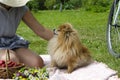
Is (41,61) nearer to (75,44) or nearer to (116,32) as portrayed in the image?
(75,44)

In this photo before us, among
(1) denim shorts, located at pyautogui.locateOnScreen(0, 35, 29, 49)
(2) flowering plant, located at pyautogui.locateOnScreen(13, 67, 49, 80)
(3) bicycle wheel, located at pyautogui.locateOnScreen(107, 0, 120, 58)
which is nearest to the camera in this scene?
(2) flowering plant, located at pyautogui.locateOnScreen(13, 67, 49, 80)

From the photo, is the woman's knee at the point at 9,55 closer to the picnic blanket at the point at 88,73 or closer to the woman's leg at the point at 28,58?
the woman's leg at the point at 28,58

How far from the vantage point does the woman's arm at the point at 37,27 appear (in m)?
4.79

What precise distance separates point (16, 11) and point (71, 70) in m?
1.03

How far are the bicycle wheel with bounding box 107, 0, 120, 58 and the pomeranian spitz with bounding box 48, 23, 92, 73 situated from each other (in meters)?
1.18

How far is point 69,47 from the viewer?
14.6 ft

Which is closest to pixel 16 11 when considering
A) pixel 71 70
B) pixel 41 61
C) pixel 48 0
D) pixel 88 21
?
pixel 41 61

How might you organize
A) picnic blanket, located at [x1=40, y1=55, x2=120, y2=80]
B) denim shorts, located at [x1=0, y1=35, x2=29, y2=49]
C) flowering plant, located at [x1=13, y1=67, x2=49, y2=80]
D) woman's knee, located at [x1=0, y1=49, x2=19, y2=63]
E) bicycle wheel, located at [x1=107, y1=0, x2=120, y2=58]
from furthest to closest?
→ bicycle wheel, located at [x1=107, y1=0, x2=120, y2=58]
denim shorts, located at [x1=0, y1=35, x2=29, y2=49]
woman's knee, located at [x1=0, y1=49, x2=19, y2=63]
picnic blanket, located at [x1=40, y1=55, x2=120, y2=80]
flowering plant, located at [x1=13, y1=67, x2=49, y2=80]

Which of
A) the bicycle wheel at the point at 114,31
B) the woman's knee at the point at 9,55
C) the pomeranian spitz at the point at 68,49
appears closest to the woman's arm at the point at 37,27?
the pomeranian spitz at the point at 68,49

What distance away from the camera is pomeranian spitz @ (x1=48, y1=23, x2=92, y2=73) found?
4449 mm

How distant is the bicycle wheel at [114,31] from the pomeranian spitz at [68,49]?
1.18 meters

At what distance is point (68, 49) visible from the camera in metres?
4.46

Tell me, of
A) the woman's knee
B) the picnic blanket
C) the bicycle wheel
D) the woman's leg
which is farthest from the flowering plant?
the bicycle wheel

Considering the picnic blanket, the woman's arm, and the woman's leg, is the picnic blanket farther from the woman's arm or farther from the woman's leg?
the woman's arm
